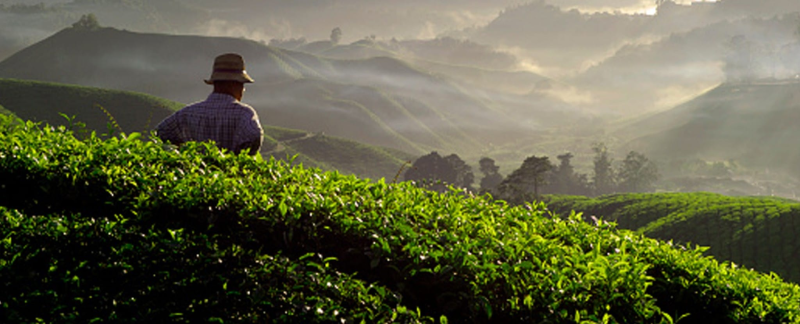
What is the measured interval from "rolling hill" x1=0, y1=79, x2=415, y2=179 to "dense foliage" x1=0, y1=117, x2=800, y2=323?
350 feet

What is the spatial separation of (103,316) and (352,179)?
2.77 meters

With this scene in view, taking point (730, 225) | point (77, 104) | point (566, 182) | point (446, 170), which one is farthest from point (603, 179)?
point (77, 104)

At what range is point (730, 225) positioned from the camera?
56062 millimetres

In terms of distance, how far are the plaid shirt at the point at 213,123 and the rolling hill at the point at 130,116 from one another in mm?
104166

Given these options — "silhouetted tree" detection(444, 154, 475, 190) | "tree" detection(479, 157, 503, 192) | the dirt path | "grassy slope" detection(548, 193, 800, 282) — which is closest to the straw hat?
"grassy slope" detection(548, 193, 800, 282)

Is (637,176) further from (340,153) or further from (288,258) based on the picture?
(288,258)

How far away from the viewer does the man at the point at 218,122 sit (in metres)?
7.71

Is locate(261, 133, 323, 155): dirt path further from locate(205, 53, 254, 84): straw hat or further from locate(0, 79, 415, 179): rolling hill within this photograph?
locate(205, 53, 254, 84): straw hat

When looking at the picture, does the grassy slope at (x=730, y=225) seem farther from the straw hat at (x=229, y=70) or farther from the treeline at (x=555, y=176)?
the straw hat at (x=229, y=70)

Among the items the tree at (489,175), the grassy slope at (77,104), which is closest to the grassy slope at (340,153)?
the tree at (489,175)

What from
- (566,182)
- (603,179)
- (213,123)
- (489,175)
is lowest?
(566,182)

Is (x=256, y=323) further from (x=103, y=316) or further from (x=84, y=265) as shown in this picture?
(x=84, y=265)

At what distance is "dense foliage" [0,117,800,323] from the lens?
4.25 metres

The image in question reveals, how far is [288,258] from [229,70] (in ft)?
13.4
